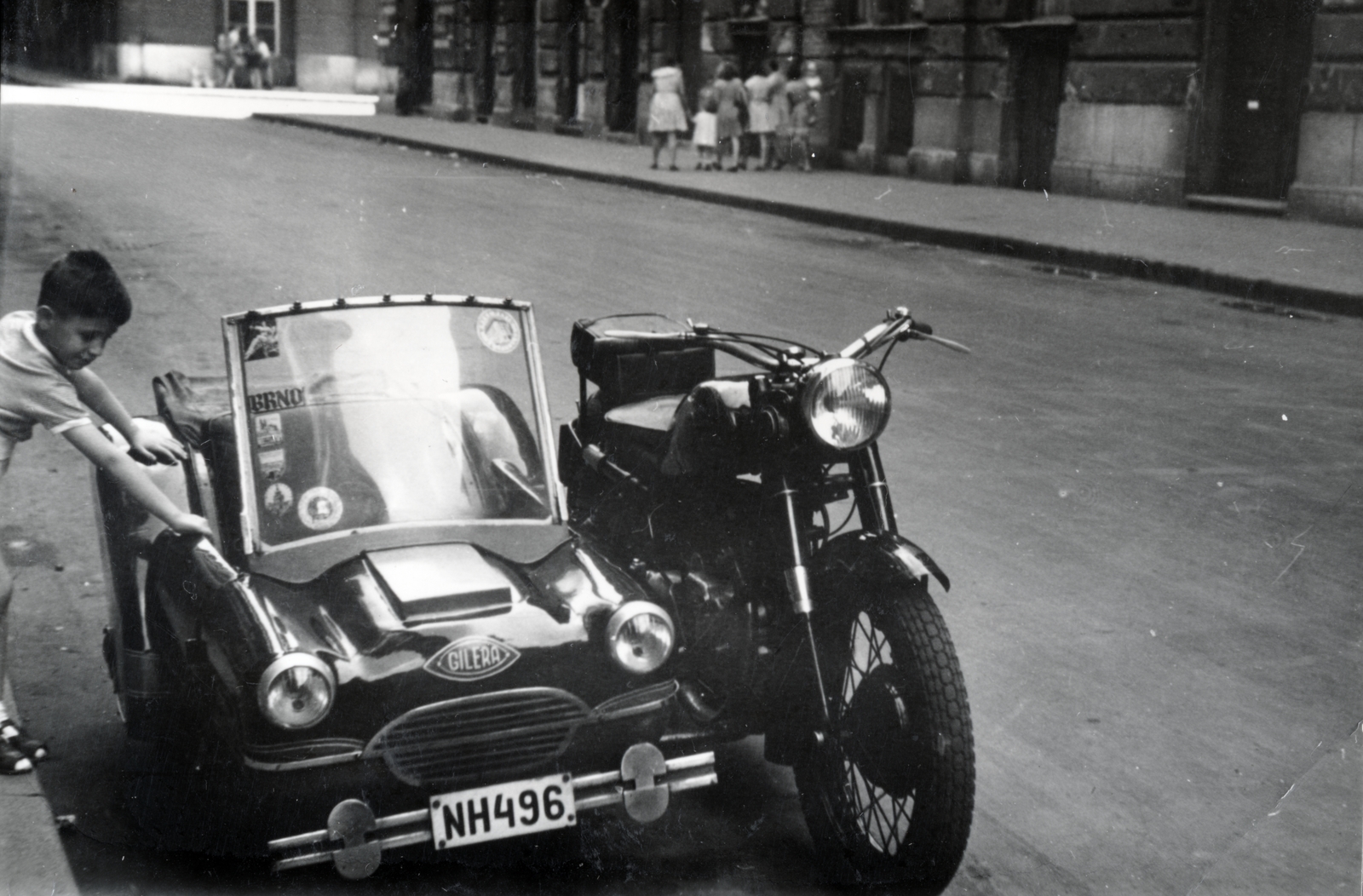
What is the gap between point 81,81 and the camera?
45.9m

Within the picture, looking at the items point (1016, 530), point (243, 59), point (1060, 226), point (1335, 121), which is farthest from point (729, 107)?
point (243, 59)

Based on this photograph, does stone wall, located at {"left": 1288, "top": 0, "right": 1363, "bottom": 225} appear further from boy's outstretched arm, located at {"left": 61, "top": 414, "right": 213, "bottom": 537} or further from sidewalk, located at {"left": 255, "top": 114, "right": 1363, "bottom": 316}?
boy's outstretched arm, located at {"left": 61, "top": 414, "right": 213, "bottom": 537}

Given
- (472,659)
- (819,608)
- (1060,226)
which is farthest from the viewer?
(1060,226)

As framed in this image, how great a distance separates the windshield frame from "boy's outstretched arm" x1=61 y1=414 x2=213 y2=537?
0.12 m

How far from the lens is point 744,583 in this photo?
3.70 m

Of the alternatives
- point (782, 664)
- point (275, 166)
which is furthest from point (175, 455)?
point (275, 166)

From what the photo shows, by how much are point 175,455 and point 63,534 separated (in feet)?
7.00

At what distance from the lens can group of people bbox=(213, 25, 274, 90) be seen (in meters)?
48.2

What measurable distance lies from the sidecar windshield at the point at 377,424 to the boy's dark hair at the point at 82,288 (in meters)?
0.32

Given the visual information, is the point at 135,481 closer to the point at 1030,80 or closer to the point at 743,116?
the point at 1030,80

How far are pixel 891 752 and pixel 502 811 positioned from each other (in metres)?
0.81

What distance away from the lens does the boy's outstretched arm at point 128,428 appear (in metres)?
4.05

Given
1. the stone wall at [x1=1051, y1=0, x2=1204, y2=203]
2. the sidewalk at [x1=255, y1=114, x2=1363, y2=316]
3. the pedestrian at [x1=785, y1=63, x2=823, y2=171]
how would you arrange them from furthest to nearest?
the pedestrian at [x1=785, y1=63, x2=823, y2=171], the stone wall at [x1=1051, y1=0, x2=1204, y2=203], the sidewalk at [x1=255, y1=114, x2=1363, y2=316]

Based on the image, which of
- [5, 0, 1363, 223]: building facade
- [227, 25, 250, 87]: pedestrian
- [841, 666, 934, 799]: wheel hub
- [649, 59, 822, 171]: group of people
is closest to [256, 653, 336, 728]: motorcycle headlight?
[841, 666, 934, 799]: wheel hub
